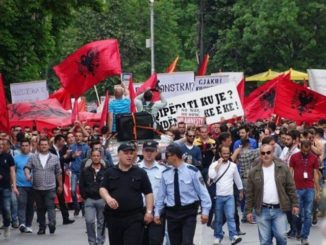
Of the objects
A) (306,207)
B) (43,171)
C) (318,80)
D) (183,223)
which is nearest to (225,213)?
(306,207)

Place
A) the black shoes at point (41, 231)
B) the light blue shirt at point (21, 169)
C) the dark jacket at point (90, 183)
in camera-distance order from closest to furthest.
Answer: the dark jacket at point (90, 183) < the black shoes at point (41, 231) < the light blue shirt at point (21, 169)

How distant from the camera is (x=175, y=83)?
29828mm

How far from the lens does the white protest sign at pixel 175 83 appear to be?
29.6 m

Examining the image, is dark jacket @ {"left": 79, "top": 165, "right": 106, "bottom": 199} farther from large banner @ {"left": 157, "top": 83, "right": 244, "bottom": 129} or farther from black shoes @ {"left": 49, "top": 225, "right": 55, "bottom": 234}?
large banner @ {"left": 157, "top": 83, "right": 244, "bottom": 129}

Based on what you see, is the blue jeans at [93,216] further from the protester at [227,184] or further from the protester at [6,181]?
the protester at [6,181]

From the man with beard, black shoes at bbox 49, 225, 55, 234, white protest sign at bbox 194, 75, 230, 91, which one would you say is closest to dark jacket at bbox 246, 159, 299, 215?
the man with beard

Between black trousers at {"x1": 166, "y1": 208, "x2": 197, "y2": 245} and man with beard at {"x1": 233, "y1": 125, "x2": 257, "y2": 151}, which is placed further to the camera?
man with beard at {"x1": 233, "y1": 125, "x2": 257, "y2": 151}

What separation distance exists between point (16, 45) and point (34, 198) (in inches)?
462

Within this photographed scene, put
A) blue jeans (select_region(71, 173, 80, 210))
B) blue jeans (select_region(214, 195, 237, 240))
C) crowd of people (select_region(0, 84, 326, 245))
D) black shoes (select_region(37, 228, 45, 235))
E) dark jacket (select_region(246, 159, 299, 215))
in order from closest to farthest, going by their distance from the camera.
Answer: crowd of people (select_region(0, 84, 326, 245)), dark jacket (select_region(246, 159, 299, 215)), blue jeans (select_region(214, 195, 237, 240)), black shoes (select_region(37, 228, 45, 235)), blue jeans (select_region(71, 173, 80, 210))

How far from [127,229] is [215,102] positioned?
15917 millimetres

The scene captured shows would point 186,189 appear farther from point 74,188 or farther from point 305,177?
point 74,188

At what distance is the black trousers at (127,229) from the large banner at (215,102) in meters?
15.3

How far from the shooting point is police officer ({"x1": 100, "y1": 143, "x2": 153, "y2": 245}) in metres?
12.2

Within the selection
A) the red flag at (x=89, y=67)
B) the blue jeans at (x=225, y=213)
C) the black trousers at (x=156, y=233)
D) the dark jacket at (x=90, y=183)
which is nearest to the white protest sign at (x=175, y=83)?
the red flag at (x=89, y=67)
